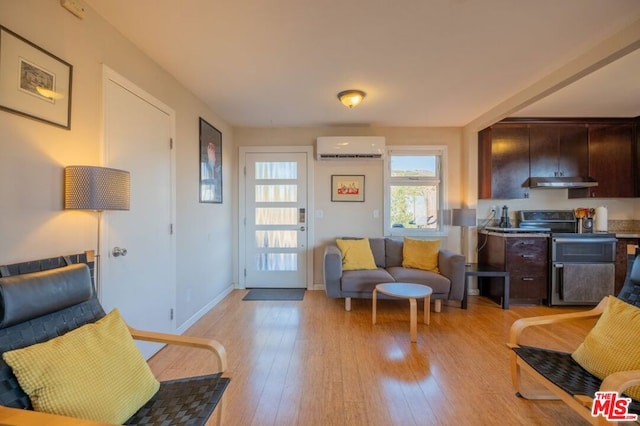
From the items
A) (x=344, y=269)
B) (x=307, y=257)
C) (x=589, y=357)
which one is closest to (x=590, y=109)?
(x=589, y=357)

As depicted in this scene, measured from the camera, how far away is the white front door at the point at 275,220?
4.26m

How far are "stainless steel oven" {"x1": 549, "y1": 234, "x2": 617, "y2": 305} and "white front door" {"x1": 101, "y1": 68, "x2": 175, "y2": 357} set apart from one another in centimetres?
437

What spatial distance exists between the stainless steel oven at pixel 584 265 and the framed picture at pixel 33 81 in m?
4.81

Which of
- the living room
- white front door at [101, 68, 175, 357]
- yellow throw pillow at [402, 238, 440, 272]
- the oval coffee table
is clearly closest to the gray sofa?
yellow throw pillow at [402, 238, 440, 272]

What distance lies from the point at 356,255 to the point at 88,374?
2967mm

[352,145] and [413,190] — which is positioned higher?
[352,145]

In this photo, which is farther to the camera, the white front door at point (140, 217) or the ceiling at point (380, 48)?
the white front door at point (140, 217)

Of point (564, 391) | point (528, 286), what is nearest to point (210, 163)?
point (564, 391)

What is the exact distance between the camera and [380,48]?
7.22 feet

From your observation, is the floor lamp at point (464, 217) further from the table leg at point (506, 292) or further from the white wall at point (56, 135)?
the white wall at point (56, 135)

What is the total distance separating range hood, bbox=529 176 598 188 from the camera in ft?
12.3

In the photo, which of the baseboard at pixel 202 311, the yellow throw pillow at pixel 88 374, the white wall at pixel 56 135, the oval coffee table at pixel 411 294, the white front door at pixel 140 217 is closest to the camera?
the yellow throw pillow at pixel 88 374

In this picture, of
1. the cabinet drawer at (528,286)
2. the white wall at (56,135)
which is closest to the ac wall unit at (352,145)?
the white wall at (56,135)

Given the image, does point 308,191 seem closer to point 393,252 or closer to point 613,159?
point 393,252
